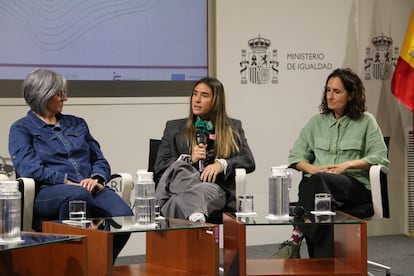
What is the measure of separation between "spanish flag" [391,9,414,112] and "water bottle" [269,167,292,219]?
2.67m

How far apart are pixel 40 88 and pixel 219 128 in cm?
118

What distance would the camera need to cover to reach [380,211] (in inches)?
202

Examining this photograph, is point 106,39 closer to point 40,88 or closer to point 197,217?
point 40,88

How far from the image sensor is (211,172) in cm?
516

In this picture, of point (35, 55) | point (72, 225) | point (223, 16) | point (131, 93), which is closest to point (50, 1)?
point (35, 55)

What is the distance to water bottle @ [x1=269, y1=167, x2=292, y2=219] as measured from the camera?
4316 mm

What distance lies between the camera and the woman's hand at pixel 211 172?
16.9 ft

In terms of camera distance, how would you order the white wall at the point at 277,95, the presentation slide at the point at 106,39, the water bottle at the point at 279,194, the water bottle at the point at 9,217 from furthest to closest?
the white wall at the point at 277,95, the presentation slide at the point at 106,39, the water bottle at the point at 279,194, the water bottle at the point at 9,217

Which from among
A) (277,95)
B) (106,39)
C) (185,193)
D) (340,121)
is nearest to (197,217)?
(185,193)

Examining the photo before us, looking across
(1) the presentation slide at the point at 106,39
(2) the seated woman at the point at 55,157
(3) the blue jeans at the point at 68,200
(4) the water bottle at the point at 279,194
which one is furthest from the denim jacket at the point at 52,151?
(4) the water bottle at the point at 279,194

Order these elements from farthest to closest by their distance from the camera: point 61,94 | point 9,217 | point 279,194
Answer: point 61,94 < point 279,194 < point 9,217

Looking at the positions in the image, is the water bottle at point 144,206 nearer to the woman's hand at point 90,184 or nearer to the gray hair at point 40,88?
the woman's hand at point 90,184

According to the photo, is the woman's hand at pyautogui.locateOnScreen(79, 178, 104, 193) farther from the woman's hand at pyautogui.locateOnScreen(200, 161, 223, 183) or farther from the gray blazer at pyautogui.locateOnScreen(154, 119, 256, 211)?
the woman's hand at pyautogui.locateOnScreen(200, 161, 223, 183)

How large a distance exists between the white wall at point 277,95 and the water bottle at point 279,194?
6.54 ft
